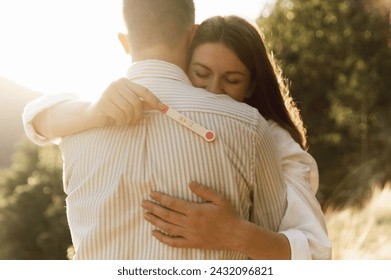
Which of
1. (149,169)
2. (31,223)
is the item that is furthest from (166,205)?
(31,223)

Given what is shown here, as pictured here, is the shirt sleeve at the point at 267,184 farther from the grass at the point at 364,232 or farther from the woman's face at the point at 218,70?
the grass at the point at 364,232

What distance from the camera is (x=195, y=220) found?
1769mm

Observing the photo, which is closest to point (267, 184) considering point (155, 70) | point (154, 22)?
point (155, 70)

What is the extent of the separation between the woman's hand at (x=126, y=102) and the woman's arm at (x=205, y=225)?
0.24 meters

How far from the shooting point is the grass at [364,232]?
399 centimetres

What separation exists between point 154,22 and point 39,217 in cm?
1760

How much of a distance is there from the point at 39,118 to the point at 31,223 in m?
17.6

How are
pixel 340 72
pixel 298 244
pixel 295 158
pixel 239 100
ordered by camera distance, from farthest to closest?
pixel 340 72, pixel 239 100, pixel 295 158, pixel 298 244

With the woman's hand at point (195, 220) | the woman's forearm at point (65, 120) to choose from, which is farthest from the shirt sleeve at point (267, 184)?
Result: the woman's forearm at point (65, 120)

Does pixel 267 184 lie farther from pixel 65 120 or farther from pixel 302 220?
pixel 65 120

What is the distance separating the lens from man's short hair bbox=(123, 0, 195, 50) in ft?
6.25

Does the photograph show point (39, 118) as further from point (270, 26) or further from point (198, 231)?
point (270, 26)

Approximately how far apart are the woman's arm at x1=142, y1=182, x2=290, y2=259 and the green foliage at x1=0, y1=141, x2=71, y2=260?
51.6 ft

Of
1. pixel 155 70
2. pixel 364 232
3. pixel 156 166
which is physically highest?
pixel 155 70
